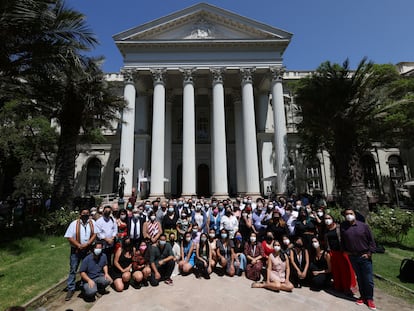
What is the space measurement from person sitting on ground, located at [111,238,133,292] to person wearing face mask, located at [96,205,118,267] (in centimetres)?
31

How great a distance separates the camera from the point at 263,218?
26.4ft

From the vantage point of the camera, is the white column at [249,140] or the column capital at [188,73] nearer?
the white column at [249,140]

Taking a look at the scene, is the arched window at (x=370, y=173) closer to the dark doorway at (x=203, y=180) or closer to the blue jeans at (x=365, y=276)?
the dark doorway at (x=203, y=180)

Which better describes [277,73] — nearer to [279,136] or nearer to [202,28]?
[279,136]

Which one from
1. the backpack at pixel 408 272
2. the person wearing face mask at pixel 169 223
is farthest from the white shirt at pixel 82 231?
the backpack at pixel 408 272

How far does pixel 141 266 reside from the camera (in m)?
5.98

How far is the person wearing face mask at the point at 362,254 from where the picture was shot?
4.63m

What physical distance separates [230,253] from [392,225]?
750 cm

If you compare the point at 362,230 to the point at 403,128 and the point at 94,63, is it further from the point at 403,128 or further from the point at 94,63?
the point at 403,128

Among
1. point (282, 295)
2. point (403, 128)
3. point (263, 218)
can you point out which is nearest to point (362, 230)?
point (282, 295)

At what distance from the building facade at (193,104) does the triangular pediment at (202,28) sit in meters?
0.09

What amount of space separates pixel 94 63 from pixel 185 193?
11.5 m

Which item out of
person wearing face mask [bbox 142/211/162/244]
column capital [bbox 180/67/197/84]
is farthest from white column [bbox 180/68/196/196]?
person wearing face mask [bbox 142/211/162/244]

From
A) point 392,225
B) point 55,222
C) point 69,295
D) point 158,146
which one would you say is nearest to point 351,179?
point 392,225
